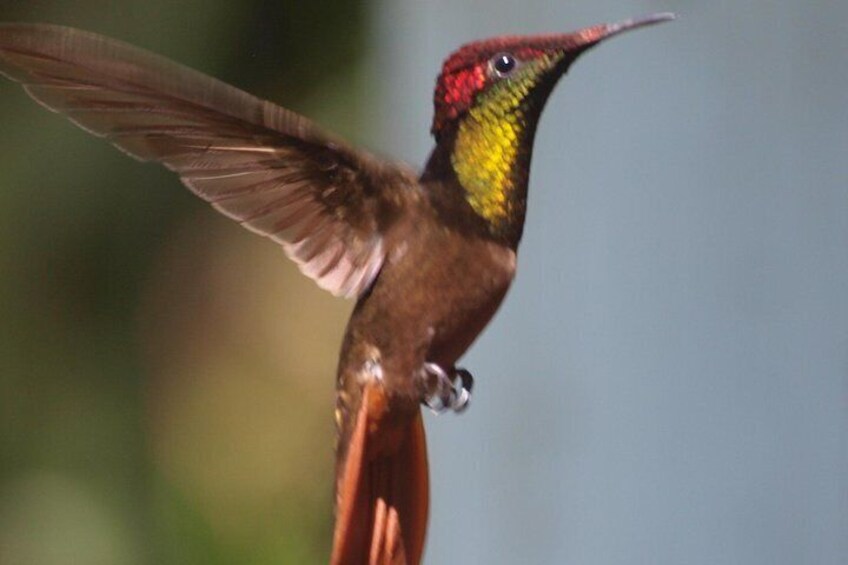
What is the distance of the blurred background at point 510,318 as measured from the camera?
2.56ft

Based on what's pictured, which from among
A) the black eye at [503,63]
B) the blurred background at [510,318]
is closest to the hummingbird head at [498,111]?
the black eye at [503,63]

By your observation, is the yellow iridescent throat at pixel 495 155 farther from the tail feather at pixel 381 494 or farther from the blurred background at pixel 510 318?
the blurred background at pixel 510 318

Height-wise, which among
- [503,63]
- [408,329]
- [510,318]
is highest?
[503,63]

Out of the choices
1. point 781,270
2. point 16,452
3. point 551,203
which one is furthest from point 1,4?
point 781,270

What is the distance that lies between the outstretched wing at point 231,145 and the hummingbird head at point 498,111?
1.1 inches

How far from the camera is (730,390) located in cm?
93

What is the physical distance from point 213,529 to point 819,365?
1.80 feet

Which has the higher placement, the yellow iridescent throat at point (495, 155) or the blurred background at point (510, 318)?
the yellow iridescent throat at point (495, 155)

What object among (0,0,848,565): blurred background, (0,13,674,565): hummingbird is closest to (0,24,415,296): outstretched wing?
(0,13,674,565): hummingbird

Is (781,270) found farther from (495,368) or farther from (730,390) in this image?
(495,368)

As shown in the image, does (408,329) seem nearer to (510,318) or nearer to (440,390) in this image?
(440,390)

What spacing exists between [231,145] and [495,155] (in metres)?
0.10

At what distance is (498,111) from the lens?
0.38 meters

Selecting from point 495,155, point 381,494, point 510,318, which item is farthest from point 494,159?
point 510,318
